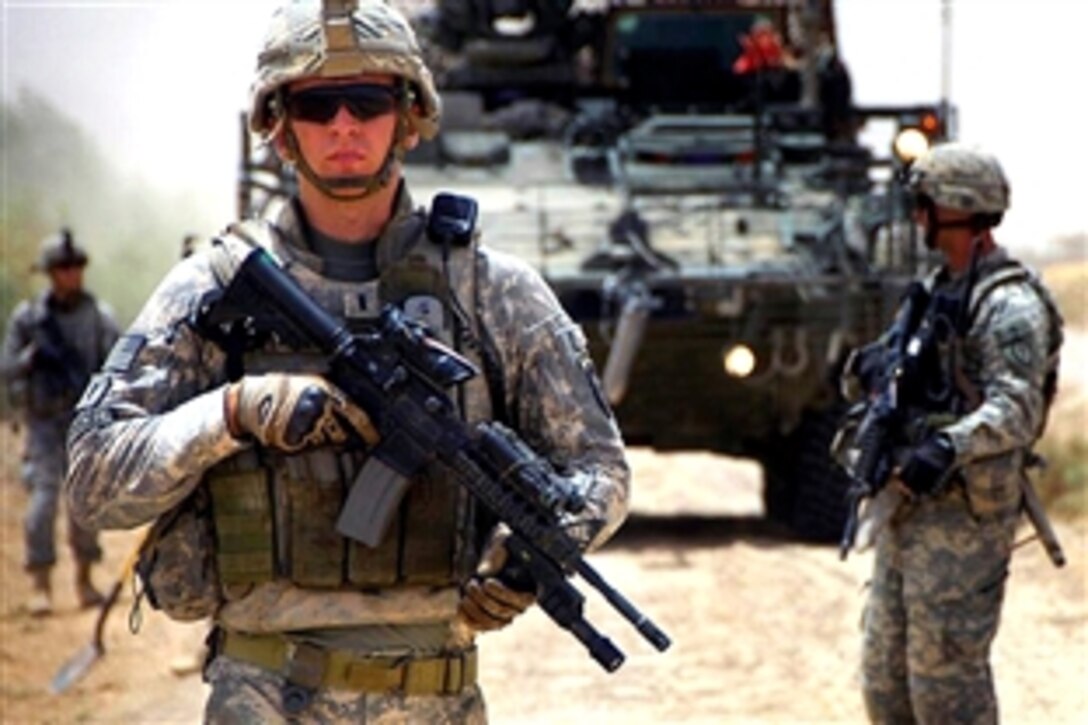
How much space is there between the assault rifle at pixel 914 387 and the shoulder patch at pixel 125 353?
2924mm

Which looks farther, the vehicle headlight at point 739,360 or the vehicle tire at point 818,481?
the vehicle tire at point 818,481

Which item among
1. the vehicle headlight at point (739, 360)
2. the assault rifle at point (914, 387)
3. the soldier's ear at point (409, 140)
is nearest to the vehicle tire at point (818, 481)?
the vehicle headlight at point (739, 360)

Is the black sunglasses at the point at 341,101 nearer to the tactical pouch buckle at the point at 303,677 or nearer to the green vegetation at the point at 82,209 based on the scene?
the tactical pouch buckle at the point at 303,677

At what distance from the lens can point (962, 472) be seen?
21.8 feet

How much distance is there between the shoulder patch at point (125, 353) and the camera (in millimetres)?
4133

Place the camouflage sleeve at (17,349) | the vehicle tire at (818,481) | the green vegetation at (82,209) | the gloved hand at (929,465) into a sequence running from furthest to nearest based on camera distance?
the green vegetation at (82,209) < the vehicle tire at (818,481) < the camouflage sleeve at (17,349) < the gloved hand at (929,465)

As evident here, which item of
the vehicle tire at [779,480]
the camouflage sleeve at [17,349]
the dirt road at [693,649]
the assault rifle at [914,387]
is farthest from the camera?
the vehicle tire at [779,480]

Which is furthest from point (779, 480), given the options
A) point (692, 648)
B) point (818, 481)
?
point (692, 648)

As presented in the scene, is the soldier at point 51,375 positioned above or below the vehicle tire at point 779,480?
above

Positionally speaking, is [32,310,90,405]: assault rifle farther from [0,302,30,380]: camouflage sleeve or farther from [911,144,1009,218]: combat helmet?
[911,144,1009,218]: combat helmet

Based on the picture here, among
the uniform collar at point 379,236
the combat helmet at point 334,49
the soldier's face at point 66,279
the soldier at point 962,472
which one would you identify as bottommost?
the soldier's face at point 66,279

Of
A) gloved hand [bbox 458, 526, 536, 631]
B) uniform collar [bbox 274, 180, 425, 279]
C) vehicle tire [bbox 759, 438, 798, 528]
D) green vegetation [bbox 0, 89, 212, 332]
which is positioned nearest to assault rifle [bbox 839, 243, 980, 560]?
uniform collar [bbox 274, 180, 425, 279]

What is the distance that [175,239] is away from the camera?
2842 cm

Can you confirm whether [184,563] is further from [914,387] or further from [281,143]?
[914,387]
